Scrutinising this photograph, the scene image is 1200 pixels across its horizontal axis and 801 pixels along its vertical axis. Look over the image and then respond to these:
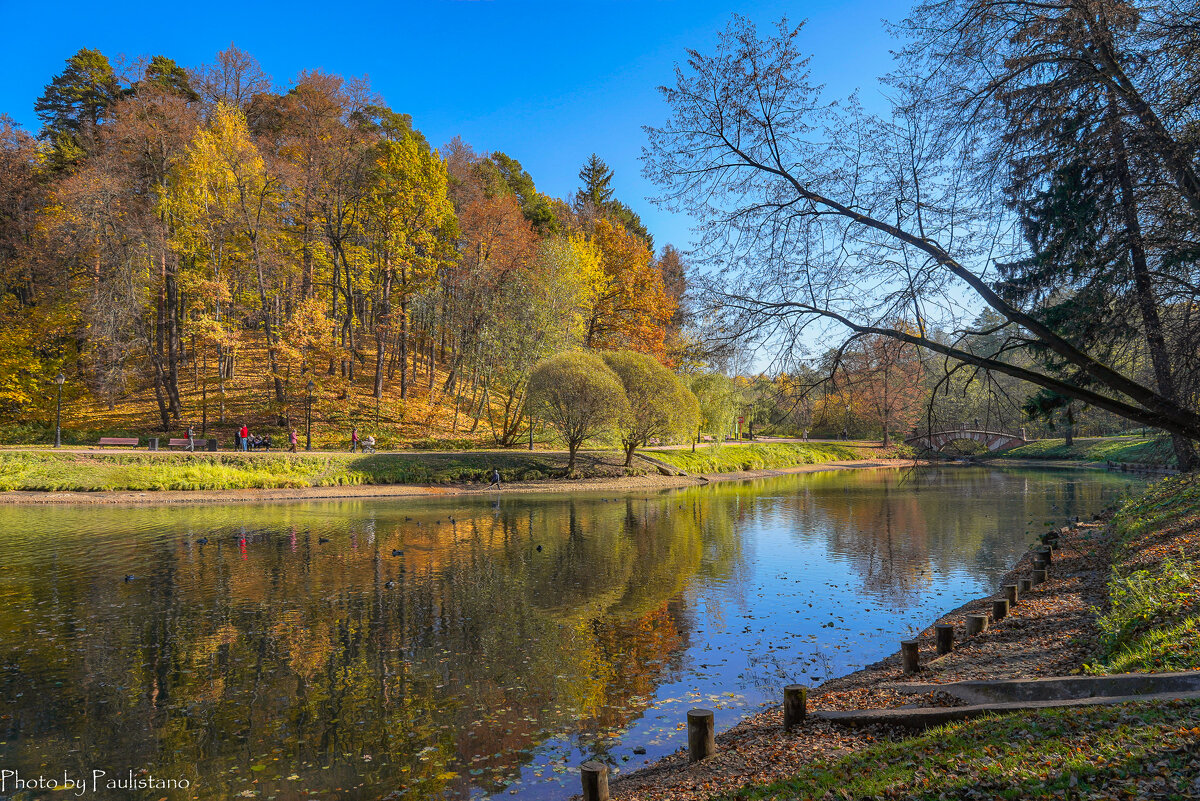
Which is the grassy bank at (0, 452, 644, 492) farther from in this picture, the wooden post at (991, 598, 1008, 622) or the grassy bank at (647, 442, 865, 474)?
the wooden post at (991, 598, 1008, 622)

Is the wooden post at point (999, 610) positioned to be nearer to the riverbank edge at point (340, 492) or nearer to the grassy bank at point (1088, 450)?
the riverbank edge at point (340, 492)

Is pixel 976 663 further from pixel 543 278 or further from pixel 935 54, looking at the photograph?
pixel 543 278

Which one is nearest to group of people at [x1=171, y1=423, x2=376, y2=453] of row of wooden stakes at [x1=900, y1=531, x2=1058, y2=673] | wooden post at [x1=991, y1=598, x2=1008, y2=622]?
row of wooden stakes at [x1=900, y1=531, x2=1058, y2=673]

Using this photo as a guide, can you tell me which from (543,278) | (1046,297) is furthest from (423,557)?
(543,278)

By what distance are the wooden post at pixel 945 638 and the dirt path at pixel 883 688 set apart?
165mm

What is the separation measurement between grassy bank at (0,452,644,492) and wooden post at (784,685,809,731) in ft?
99.2

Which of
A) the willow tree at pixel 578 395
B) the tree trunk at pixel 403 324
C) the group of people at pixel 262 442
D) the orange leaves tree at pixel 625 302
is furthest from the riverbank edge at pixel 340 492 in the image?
the orange leaves tree at pixel 625 302

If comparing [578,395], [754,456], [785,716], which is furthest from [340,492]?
[754,456]

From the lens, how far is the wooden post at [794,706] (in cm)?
705

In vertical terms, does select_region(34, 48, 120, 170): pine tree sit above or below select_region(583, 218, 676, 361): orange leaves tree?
above

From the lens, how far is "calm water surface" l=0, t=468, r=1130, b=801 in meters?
7.41

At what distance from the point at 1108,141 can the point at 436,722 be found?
1037 centimetres

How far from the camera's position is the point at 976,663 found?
873 cm

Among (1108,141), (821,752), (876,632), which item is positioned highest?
(1108,141)
